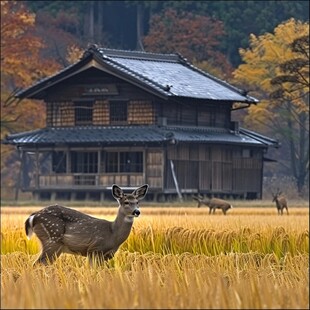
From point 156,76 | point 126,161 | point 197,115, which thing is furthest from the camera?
point 197,115

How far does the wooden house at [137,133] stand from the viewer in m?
46.2

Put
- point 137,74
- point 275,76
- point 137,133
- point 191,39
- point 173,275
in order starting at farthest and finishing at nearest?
1. point 191,39
2. point 275,76
3. point 137,74
4. point 137,133
5. point 173,275

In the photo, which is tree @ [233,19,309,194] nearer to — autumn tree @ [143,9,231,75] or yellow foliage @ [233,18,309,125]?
yellow foliage @ [233,18,309,125]

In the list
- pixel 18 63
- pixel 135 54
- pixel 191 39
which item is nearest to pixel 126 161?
pixel 135 54

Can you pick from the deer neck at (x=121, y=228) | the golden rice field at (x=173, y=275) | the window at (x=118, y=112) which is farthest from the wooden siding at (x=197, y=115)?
the deer neck at (x=121, y=228)

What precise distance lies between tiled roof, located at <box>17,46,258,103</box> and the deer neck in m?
32.8

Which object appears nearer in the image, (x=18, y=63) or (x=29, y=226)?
(x=29, y=226)

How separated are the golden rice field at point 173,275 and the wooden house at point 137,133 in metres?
25.8

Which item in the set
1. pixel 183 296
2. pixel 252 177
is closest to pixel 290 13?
pixel 252 177

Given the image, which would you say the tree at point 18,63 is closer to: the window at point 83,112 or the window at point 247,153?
the window at point 83,112

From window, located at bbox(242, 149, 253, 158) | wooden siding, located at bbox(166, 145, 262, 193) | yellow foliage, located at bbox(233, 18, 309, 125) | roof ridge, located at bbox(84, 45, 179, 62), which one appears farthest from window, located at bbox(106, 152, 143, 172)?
yellow foliage, located at bbox(233, 18, 309, 125)

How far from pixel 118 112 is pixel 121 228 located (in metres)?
36.4

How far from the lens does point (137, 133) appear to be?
150 ft

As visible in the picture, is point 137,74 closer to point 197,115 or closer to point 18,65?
point 197,115
